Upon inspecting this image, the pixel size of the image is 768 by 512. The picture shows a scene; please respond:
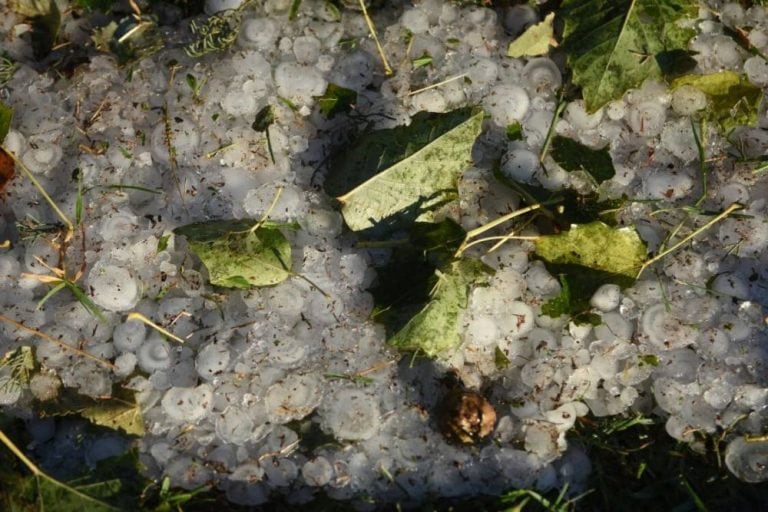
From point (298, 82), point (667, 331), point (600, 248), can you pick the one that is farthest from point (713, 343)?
point (298, 82)

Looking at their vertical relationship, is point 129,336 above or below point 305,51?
below

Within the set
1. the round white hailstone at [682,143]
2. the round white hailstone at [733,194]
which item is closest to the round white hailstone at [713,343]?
the round white hailstone at [733,194]

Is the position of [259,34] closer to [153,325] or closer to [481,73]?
[481,73]

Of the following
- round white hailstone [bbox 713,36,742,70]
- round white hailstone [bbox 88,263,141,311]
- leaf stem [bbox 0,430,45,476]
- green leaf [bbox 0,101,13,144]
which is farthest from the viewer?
round white hailstone [bbox 713,36,742,70]

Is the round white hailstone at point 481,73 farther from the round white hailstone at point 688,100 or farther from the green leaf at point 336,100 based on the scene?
the round white hailstone at point 688,100

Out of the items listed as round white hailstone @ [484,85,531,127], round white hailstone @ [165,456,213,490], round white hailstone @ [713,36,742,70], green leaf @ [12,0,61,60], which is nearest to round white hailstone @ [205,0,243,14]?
green leaf @ [12,0,61,60]

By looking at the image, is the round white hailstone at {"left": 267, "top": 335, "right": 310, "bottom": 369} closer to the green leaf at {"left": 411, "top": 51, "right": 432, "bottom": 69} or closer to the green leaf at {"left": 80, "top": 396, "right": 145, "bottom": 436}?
the green leaf at {"left": 80, "top": 396, "right": 145, "bottom": 436}
